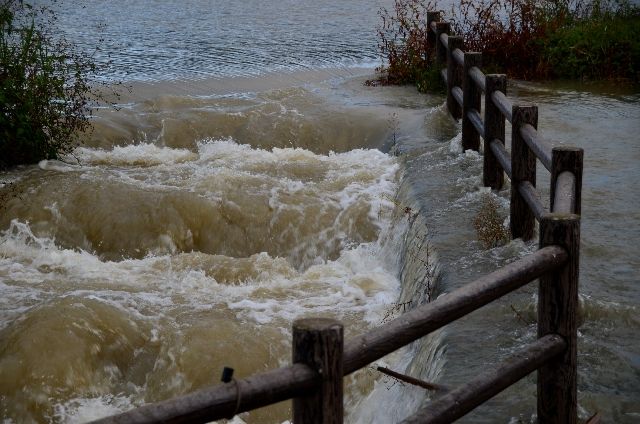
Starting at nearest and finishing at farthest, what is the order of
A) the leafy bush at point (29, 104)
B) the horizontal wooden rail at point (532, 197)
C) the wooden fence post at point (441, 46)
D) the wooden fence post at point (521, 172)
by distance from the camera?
the horizontal wooden rail at point (532, 197) < the wooden fence post at point (521, 172) < the leafy bush at point (29, 104) < the wooden fence post at point (441, 46)

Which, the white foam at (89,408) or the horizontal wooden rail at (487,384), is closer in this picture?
the horizontal wooden rail at (487,384)

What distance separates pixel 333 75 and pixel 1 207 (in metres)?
8.11

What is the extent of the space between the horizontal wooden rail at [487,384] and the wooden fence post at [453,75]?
793cm

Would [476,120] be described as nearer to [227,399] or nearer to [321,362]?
[321,362]

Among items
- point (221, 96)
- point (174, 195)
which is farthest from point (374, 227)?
point (221, 96)

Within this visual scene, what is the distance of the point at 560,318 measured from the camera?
14.8 feet

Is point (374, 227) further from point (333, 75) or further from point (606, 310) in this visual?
point (333, 75)

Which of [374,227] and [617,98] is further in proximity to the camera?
[617,98]

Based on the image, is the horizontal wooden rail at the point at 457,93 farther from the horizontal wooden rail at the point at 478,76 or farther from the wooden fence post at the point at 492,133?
the wooden fence post at the point at 492,133

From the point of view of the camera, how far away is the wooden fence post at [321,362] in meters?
3.21

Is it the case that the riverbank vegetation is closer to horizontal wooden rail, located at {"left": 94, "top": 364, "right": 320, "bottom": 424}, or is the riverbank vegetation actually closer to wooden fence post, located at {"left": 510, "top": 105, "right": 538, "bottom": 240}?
wooden fence post, located at {"left": 510, "top": 105, "right": 538, "bottom": 240}

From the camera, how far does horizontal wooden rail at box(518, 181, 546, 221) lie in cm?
675

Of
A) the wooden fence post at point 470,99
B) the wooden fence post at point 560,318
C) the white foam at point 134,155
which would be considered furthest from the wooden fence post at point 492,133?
the wooden fence post at point 560,318

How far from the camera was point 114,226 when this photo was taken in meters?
9.88
